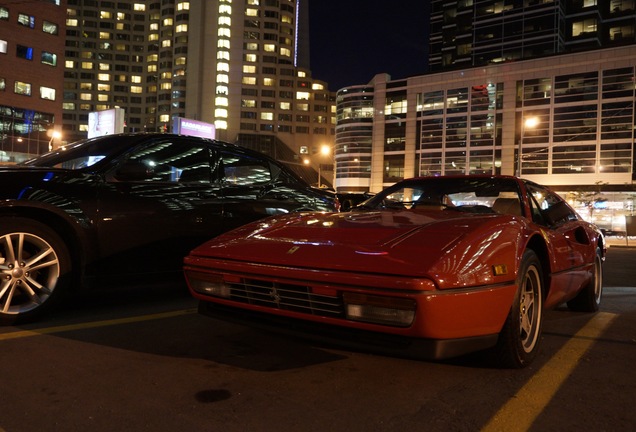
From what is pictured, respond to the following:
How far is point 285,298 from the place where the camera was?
8.91ft

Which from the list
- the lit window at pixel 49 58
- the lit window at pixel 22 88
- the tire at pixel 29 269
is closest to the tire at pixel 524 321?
the tire at pixel 29 269

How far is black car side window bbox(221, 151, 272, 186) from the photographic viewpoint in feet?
16.6

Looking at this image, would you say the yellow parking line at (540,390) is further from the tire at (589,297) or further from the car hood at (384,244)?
the tire at (589,297)

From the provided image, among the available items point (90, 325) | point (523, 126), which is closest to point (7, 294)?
point (90, 325)

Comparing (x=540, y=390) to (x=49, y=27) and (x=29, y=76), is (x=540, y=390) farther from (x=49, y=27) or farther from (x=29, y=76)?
(x=49, y=27)

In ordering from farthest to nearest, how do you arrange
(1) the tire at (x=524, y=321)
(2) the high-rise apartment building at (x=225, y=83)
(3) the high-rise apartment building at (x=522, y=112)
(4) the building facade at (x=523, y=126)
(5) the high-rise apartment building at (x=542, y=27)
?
(2) the high-rise apartment building at (x=225, y=83) < (5) the high-rise apartment building at (x=542, y=27) < (3) the high-rise apartment building at (x=522, y=112) < (4) the building facade at (x=523, y=126) < (1) the tire at (x=524, y=321)

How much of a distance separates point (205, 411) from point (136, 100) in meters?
135

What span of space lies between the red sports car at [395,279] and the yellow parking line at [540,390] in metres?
0.16

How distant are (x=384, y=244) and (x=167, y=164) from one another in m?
2.66

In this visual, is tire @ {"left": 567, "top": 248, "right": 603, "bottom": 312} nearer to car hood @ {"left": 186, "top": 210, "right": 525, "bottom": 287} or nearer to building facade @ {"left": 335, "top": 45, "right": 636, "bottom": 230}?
car hood @ {"left": 186, "top": 210, "right": 525, "bottom": 287}

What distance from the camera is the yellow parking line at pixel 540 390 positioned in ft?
7.65

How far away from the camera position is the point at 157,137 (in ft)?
15.2

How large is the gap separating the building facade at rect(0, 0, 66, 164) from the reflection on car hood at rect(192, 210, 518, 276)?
55.1 m

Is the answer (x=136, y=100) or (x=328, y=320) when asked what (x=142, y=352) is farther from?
(x=136, y=100)
